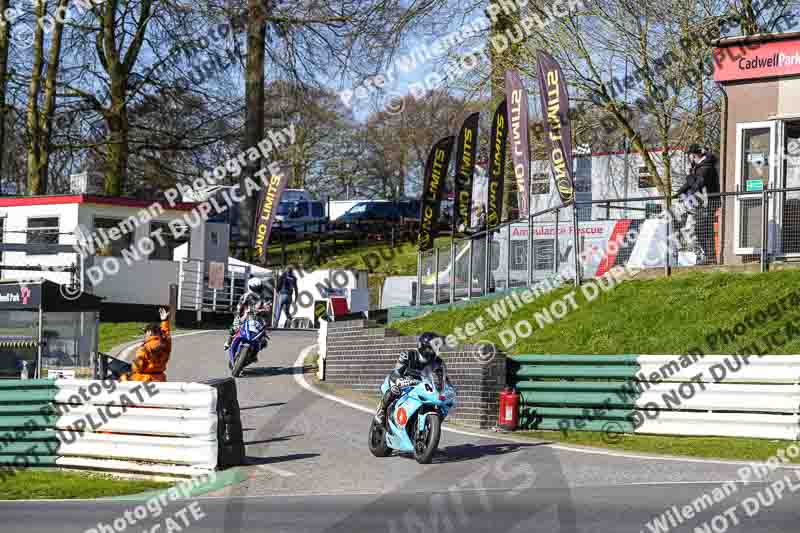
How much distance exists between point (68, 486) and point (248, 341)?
836 cm

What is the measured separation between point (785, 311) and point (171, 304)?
63.0 feet

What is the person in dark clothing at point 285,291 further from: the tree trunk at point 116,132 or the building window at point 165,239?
the tree trunk at point 116,132

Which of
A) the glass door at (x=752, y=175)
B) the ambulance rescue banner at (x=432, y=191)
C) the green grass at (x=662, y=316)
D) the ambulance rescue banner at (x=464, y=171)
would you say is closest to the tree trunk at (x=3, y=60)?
the ambulance rescue banner at (x=432, y=191)

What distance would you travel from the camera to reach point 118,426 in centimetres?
1364

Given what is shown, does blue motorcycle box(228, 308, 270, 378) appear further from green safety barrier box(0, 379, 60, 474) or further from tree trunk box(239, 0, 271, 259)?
tree trunk box(239, 0, 271, 259)

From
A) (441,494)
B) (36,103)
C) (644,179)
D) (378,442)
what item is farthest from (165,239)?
(441,494)

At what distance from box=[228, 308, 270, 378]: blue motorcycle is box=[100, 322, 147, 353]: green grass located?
6.19 metres

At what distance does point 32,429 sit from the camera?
14406mm

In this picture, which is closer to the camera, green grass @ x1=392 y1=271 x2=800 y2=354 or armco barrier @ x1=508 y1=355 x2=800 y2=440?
armco barrier @ x1=508 y1=355 x2=800 y2=440

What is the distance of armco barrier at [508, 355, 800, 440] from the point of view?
13.9 meters

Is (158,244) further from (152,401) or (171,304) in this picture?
(152,401)

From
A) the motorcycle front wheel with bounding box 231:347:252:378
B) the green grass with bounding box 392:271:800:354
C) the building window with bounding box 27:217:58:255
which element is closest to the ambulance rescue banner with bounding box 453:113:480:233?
the green grass with bounding box 392:271:800:354

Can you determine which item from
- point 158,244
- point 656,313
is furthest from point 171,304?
point 656,313

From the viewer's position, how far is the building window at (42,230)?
35.5 meters
